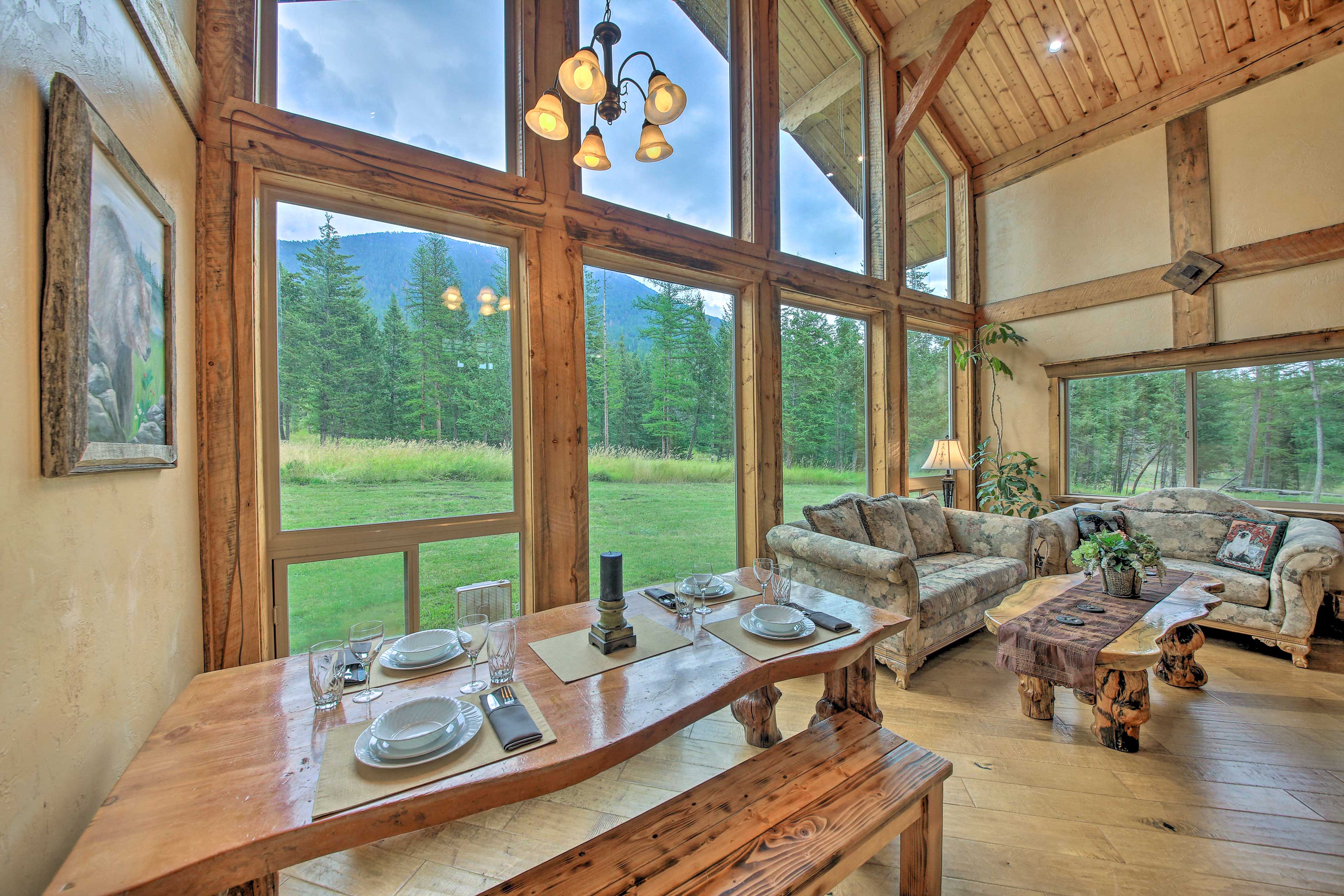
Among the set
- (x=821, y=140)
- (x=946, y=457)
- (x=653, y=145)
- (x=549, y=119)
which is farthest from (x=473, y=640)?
(x=821, y=140)

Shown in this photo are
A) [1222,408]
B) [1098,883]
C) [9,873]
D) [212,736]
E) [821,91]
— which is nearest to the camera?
[9,873]

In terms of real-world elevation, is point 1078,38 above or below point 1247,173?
above

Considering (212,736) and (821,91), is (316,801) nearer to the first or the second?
(212,736)

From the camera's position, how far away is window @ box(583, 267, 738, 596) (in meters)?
2.78

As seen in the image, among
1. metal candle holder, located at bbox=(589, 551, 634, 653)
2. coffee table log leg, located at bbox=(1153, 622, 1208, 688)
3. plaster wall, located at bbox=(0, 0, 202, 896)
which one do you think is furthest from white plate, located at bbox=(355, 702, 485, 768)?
coffee table log leg, located at bbox=(1153, 622, 1208, 688)

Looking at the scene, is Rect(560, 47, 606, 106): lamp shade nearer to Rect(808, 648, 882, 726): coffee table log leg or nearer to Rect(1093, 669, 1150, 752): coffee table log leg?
Rect(808, 648, 882, 726): coffee table log leg

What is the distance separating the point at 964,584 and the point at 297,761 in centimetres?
312

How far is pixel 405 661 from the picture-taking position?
130cm

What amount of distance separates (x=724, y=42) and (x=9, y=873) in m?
4.63

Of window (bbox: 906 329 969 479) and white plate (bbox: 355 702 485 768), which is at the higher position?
window (bbox: 906 329 969 479)

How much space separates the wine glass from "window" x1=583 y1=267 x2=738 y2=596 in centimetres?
120

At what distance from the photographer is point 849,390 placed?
408 centimetres


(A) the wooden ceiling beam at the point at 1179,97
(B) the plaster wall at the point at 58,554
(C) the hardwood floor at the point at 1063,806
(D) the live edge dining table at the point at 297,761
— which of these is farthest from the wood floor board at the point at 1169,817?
(A) the wooden ceiling beam at the point at 1179,97

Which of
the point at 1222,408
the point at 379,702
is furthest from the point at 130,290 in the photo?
the point at 1222,408
